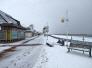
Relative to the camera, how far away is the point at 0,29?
32938 mm

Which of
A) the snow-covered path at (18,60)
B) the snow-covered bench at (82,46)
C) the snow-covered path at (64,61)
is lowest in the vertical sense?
the snow-covered path at (18,60)

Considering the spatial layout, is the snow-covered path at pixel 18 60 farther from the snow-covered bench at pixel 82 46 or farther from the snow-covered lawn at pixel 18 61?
the snow-covered bench at pixel 82 46

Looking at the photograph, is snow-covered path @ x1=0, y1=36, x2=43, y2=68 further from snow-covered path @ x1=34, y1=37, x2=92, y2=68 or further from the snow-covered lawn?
snow-covered path @ x1=34, y1=37, x2=92, y2=68

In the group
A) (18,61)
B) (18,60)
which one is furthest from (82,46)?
(18,61)

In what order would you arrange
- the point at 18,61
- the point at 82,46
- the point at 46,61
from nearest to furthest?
the point at 46,61 < the point at 18,61 < the point at 82,46

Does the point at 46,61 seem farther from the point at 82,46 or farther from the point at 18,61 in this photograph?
the point at 82,46

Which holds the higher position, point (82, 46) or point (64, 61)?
point (82, 46)

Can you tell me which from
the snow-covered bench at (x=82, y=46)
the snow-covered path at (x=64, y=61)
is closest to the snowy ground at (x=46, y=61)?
the snow-covered path at (x=64, y=61)

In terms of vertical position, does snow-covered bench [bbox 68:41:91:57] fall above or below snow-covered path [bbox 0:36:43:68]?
above

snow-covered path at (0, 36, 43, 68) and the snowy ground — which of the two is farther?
snow-covered path at (0, 36, 43, 68)

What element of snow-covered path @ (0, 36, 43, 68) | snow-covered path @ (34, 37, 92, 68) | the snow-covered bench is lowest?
snow-covered path @ (0, 36, 43, 68)

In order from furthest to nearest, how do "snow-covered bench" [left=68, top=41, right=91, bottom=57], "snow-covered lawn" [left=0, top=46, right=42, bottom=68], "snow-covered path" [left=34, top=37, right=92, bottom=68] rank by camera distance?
"snow-covered bench" [left=68, top=41, right=91, bottom=57]
"snow-covered lawn" [left=0, top=46, right=42, bottom=68]
"snow-covered path" [left=34, top=37, right=92, bottom=68]

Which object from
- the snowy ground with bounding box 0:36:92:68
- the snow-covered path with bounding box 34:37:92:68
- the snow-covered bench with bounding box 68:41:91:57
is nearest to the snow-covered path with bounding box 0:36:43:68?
the snowy ground with bounding box 0:36:92:68

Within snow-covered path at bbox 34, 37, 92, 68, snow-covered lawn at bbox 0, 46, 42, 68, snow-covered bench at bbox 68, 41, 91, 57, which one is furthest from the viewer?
snow-covered bench at bbox 68, 41, 91, 57
